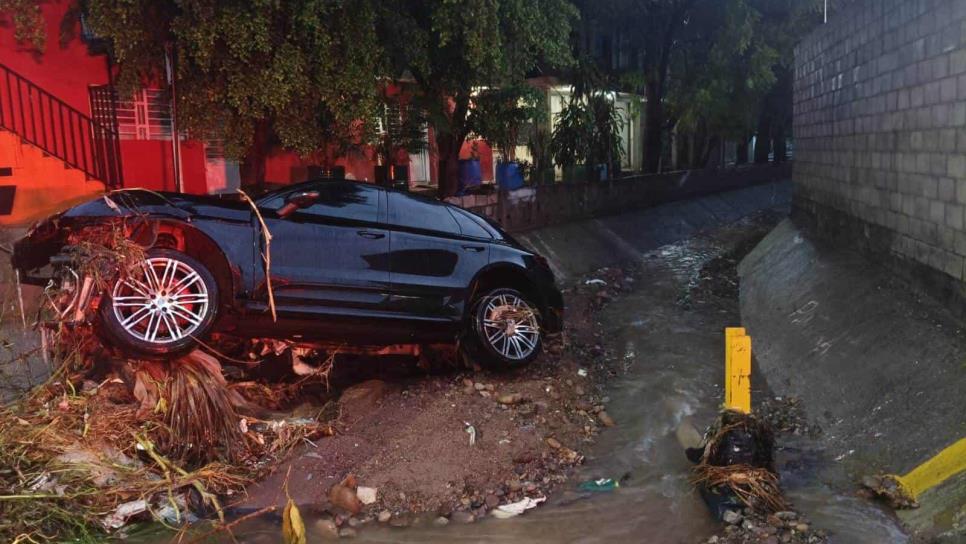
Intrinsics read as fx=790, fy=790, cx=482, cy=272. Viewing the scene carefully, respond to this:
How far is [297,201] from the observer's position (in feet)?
21.5

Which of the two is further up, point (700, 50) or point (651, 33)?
point (651, 33)

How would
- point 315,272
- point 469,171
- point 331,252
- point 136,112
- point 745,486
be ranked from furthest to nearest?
point 469,171, point 136,112, point 331,252, point 315,272, point 745,486

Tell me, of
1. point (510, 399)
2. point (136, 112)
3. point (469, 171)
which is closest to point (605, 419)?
point (510, 399)

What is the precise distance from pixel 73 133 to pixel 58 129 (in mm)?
218

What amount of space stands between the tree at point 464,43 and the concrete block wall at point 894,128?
3979mm

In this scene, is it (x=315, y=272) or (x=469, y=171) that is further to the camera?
(x=469, y=171)

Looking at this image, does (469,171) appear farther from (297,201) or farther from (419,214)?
(297,201)

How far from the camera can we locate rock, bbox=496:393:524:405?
704 cm

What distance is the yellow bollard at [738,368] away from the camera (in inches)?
220

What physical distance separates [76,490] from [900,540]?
5.10 meters

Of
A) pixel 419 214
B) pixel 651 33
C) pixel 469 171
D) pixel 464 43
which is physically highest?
pixel 651 33

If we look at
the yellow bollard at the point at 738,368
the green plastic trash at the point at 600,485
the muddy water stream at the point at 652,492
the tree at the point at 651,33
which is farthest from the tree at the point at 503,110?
the green plastic trash at the point at 600,485

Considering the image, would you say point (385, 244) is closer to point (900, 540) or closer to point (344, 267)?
point (344, 267)

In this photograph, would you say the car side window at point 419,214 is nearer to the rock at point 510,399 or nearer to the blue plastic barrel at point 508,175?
the rock at point 510,399
